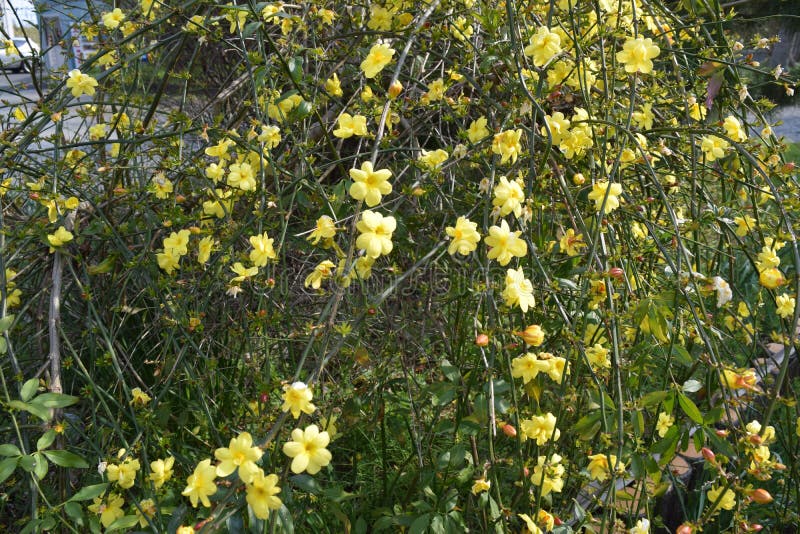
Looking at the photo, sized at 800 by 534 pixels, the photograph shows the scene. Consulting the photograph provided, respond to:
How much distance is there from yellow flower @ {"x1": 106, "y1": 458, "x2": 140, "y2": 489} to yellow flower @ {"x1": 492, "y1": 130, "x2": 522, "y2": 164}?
0.92m

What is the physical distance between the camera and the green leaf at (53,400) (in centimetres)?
131

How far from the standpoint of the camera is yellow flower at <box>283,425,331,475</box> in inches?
42.8

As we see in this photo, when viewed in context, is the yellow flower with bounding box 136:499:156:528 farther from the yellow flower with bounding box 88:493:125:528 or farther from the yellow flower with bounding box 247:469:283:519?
the yellow flower with bounding box 247:469:283:519

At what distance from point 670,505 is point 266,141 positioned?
1.63m

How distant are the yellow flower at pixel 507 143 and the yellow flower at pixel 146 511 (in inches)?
36.6

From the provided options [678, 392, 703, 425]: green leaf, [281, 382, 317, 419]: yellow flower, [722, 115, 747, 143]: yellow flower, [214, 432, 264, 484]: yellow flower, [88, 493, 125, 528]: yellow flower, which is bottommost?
[88, 493, 125, 528]: yellow flower

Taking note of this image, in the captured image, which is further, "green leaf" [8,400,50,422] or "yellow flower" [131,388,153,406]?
"yellow flower" [131,388,153,406]

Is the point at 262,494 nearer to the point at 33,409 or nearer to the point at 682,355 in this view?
the point at 33,409

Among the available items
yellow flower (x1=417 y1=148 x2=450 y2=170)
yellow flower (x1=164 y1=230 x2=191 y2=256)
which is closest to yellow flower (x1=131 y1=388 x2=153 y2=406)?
yellow flower (x1=164 y1=230 x2=191 y2=256)

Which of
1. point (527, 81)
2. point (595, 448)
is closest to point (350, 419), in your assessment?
point (595, 448)

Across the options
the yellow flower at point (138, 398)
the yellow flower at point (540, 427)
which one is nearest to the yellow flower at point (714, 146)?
the yellow flower at point (540, 427)

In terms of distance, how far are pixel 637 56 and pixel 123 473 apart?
1280 millimetres

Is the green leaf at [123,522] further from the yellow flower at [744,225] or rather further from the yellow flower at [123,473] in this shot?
the yellow flower at [744,225]

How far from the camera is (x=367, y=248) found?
1216mm
